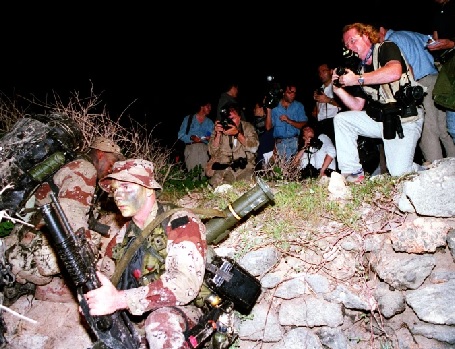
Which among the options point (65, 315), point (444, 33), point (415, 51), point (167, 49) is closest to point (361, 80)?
point (415, 51)

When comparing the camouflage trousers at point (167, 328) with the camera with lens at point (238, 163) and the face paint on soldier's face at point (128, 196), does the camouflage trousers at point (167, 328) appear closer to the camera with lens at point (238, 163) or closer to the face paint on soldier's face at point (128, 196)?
the face paint on soldier's face at point (128, 196)

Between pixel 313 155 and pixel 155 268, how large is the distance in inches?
166

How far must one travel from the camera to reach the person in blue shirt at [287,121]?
6.77 metres

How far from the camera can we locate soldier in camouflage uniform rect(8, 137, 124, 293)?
4.03 metres

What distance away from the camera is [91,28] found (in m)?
17.1

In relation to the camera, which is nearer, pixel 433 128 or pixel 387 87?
pixel 387 87

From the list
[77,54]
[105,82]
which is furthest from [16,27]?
[105,82]

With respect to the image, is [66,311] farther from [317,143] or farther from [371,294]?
[317,143]

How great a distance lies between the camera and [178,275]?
8.33 ft

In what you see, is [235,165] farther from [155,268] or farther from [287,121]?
[155,268]

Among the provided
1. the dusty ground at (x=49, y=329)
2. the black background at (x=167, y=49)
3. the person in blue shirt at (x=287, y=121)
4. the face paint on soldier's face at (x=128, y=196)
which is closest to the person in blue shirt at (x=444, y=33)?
the person in blue shirt at (x=287, y=121)

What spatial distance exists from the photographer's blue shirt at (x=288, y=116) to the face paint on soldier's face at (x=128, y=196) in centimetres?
441

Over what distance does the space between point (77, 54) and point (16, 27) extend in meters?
2.53

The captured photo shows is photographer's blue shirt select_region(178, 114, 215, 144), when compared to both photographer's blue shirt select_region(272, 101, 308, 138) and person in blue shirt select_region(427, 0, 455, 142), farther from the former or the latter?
person in blue shirt select_region(427, 0, 455, 142)
